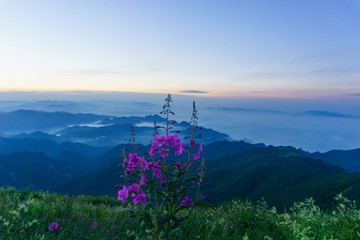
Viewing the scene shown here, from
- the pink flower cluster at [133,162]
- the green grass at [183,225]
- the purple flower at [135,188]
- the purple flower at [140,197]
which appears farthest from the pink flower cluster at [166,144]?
the green grass at [183,225]

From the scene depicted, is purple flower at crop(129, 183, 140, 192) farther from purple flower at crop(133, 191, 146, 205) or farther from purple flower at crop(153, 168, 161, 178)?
purple flower at crop(153, 168, 161, 178)

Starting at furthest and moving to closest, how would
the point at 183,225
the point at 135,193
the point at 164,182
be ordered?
the point at 183,225
the point at 135,193
the point at 164,182

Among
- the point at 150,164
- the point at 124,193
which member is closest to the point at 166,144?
the point at 150,164

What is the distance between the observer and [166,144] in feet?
10.9

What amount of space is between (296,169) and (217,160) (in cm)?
7698

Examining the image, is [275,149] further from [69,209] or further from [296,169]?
[69,209]

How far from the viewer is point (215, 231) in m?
4.82

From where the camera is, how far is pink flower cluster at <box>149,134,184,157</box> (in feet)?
10.8

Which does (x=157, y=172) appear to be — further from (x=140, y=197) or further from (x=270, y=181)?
(x=270, y=181)

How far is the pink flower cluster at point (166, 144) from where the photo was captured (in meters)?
3.30

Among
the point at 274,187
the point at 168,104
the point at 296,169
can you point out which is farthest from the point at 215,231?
the point at 296,169

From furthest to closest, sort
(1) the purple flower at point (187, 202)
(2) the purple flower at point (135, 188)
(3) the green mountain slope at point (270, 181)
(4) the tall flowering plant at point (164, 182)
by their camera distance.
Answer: (3) the green mountain slope at point (270, 181), (1) the purple flower at point (187, 202), (2) the purple flower at point (135, 188), (4) the tall flowering plant at point (164, 182)

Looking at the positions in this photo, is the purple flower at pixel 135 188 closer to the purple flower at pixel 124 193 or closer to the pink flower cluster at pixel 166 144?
the purple flower at pixel 124 193

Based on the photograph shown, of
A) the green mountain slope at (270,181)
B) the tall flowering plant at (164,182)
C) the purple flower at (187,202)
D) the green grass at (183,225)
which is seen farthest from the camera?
the green mountain slope at (270,181)
